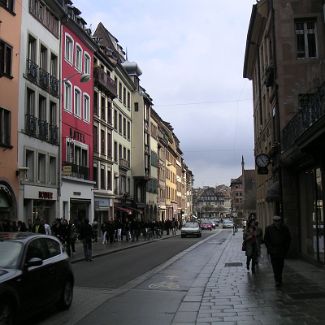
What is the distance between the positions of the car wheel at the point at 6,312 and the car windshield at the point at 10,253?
758 mm

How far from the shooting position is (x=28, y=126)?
2952 cm

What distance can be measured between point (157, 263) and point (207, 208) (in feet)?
566

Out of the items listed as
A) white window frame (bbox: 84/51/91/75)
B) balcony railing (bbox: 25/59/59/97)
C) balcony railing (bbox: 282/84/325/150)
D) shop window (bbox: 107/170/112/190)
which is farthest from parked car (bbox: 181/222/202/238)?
balcony railing (bbox: 282/84/325/150)

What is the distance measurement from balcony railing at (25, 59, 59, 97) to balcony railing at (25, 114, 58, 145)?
6.66 ft

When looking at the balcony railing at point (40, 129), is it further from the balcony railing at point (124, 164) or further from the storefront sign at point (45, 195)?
the balcony railing at point (124, 164)

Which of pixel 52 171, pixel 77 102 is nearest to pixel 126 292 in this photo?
pixel 52 171

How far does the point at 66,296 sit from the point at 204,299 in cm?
291

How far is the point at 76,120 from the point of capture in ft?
125

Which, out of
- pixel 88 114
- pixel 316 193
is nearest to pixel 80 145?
pixel 88 114

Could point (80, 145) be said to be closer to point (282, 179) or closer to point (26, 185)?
point (26, 185)

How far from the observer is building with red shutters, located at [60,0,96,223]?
35562 millimetres

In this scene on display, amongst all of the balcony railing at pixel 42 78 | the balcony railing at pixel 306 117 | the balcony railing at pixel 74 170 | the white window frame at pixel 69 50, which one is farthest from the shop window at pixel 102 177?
the balcony railing at pixel 306 117

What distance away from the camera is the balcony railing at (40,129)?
29594mm

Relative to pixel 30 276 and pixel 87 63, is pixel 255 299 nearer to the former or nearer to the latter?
pixel 30 276
